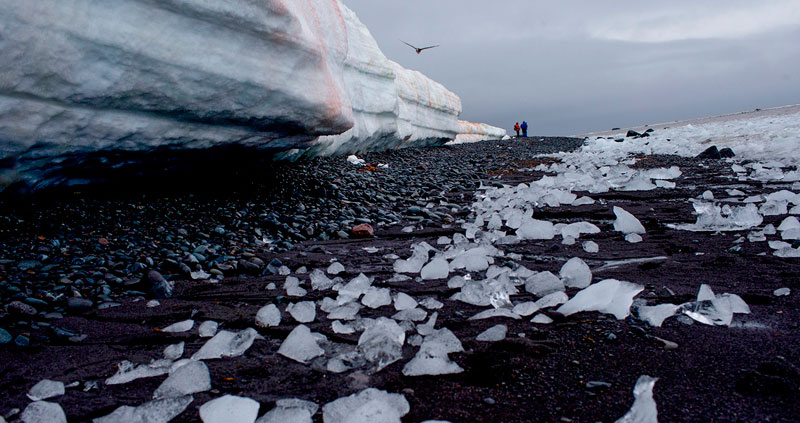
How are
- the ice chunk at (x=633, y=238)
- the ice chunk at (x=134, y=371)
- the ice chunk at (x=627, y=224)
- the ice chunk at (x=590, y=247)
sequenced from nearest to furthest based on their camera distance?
the ice chunk at (x=134, y=371) < the ice chunk at (x=590, y=247) < the ice chunk at (x=633, y=238) < the ice chunk at (x=627, y=224)

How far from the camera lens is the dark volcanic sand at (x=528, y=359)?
1249 millimetres

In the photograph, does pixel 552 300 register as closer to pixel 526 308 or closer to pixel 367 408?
pixel 526 308

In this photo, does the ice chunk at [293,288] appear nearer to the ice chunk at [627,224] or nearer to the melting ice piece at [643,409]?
the melting ice piece at [643,409]

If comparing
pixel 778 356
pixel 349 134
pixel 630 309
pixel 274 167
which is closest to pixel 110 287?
pixel 630 309

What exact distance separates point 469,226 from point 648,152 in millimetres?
9689

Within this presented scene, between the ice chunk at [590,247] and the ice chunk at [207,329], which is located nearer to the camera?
the ice chunk at [207,329]

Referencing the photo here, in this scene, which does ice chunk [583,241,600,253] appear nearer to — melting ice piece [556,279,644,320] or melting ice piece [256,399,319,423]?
melting ice piece [556,279,644,320]

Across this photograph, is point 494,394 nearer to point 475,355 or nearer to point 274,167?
point 475,355

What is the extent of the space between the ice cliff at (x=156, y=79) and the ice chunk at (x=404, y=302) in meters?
2.60

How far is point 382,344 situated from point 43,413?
40.1 inches

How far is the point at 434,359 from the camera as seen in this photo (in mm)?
1510

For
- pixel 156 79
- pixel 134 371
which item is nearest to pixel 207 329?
pixel 134 371

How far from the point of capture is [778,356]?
4.59ft

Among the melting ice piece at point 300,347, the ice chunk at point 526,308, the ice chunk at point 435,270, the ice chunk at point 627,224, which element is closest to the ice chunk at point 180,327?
the melting ice piece at point 300,347
